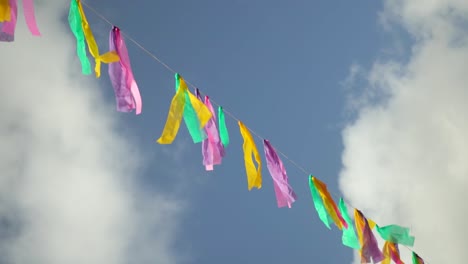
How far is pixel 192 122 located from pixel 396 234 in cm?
276

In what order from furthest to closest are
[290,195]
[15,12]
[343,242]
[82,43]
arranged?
[343,242] < [290,195] < [82,43] < [15,12]

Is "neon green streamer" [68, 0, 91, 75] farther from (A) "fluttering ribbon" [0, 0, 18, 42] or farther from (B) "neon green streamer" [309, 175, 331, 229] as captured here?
(B) "neon green streamer" [309, 175, 331, 229]

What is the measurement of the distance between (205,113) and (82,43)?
1164mm

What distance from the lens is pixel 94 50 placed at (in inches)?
154

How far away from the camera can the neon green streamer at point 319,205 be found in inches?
209

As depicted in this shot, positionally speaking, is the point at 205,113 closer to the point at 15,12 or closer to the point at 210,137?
Answer: the point at 210,137

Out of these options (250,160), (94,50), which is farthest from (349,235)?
(94,50)

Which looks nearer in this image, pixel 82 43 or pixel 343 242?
pixel 82 43

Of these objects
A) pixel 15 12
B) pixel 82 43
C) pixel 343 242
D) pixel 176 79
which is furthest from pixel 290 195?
pixel 15 12

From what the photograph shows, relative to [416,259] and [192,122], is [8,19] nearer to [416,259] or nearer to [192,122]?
[192,122]

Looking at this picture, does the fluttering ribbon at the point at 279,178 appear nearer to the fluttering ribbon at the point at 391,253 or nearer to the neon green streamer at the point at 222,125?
the neon green streamer at the point at 222,125

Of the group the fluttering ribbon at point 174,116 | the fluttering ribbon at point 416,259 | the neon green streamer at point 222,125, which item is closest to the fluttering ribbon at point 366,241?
the fluttering ribbon at point 416,259

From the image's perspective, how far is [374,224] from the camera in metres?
5.72

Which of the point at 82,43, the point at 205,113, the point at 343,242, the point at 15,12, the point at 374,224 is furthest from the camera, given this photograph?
the point at 374,224
